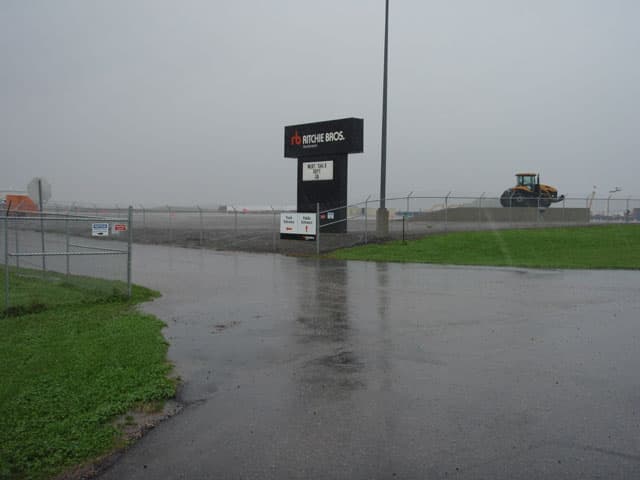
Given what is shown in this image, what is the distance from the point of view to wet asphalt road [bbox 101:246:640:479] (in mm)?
4504

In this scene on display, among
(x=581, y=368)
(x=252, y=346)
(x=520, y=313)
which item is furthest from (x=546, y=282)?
(x=252, y=346)

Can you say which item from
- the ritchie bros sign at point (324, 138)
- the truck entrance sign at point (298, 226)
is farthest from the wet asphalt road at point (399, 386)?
the ritchie bros sign at point (324, 138)

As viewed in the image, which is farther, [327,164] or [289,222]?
[327,164]

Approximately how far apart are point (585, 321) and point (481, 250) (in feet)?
47.4

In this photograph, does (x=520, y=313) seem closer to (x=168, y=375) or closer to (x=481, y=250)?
(x=168, y=375)

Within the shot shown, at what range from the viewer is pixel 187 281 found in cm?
1568

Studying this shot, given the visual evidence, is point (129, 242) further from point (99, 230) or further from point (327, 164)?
point (327, 164)

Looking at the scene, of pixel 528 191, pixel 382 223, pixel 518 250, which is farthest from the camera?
pixel 528 191

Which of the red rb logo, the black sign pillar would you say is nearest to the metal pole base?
the black sign pillar

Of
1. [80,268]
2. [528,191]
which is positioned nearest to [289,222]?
[80,268]

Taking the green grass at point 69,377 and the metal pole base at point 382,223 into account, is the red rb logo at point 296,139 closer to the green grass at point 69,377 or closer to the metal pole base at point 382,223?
the metal pole base at point 382,223

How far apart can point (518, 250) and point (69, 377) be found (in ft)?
67.6

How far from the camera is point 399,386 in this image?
21.0 feet

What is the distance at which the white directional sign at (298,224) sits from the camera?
A: 25.2 m
